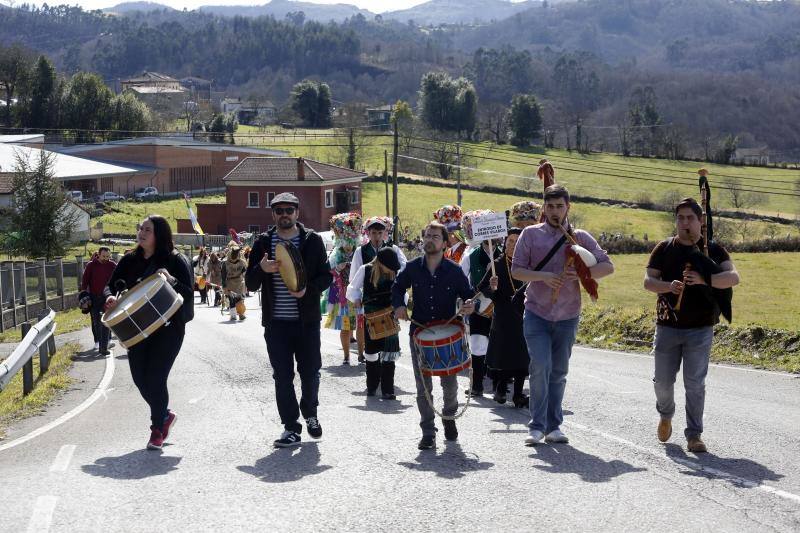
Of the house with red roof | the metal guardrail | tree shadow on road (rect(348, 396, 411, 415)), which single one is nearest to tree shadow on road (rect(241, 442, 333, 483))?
tree shadow on road (rect(348, 396, 411, 415))

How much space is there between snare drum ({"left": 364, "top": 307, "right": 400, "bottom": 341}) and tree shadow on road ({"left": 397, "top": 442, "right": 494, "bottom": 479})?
2765mm

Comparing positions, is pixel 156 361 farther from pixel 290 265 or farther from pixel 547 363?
pixel 547 363

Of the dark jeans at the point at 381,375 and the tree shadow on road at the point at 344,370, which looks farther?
the tree shadow on road at the point at 344,370

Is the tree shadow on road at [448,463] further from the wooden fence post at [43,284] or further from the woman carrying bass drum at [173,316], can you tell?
the wooden fence post at [43,284]

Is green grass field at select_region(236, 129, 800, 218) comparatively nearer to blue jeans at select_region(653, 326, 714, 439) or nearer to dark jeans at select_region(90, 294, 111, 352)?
dark jeans at select_region(90, 294, 111, 352)

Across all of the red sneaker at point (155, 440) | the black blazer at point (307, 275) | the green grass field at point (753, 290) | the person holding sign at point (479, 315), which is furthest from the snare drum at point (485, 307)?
the green grass field at point (753, 290)

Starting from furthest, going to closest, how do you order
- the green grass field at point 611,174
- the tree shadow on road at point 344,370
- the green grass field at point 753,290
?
the green grass field at point 611,174, the green grass field at point 753,290, the tree shadow on road at point 344,370

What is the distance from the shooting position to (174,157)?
101875 mm

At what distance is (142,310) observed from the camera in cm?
902

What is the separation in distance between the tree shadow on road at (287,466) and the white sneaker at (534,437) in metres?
1.73

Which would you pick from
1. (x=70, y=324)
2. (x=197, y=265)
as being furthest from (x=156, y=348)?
(x=197, y=265)

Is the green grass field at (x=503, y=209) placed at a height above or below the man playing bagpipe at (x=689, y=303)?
below

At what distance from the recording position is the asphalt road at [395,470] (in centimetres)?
676

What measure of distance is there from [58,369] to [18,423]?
4.82 m
